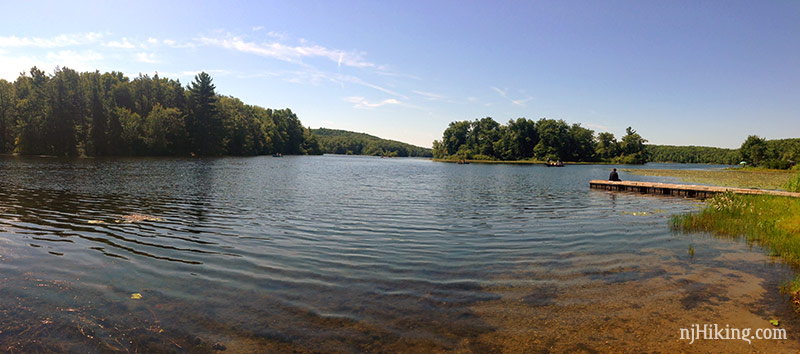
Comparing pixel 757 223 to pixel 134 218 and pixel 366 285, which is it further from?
pixel 134 218

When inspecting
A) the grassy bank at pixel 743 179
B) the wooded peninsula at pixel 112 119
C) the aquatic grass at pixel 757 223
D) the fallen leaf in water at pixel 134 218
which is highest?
the wooded peninsula at pixel 112 119

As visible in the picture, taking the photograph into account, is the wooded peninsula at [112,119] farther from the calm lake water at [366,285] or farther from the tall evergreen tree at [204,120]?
the calm lake water at [366,285]

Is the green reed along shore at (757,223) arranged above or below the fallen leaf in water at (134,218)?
above

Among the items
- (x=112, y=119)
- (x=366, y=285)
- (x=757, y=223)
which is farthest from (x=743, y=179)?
(x=112, y=119)

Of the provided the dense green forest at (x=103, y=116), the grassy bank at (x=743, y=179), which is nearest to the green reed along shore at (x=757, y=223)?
the grassy bank at (x=743, y=179)

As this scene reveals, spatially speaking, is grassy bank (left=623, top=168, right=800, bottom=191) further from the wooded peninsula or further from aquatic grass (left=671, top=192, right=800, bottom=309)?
the wooded peninsula

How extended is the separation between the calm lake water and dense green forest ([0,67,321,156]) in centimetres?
11254

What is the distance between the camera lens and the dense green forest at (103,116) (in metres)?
106

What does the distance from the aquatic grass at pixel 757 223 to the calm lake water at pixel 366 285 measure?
31.2 inches

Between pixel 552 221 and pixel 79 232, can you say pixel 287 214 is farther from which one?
pixel 552 221

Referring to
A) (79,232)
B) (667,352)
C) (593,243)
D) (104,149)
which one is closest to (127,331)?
(667,352)

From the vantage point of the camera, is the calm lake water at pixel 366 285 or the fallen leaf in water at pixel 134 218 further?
the fallen leaf in water at pixel 134 218

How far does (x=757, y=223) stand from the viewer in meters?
17.7

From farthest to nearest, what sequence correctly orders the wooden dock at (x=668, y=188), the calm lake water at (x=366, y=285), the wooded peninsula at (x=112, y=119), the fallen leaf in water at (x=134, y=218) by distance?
1. the wooded peninsula at (x=112, y=119)
2. the wooden dock at (x=668, y=188)
3. the fallen leaf in water at (x=134, y=218)
4. the calm lake water at (x=366, y=285)
